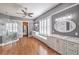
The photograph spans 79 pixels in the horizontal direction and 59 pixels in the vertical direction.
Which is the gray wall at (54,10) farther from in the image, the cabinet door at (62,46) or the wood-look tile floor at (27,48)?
the cabinet door at (62,46)

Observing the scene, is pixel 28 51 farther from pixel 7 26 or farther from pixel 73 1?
pixel 73 1

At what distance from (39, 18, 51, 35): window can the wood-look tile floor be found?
1.24 feet

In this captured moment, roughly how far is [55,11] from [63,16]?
303 mm

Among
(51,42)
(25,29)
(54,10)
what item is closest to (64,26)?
(54,10)

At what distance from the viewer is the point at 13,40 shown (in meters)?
3.39

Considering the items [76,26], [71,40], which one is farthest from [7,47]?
[76,26]

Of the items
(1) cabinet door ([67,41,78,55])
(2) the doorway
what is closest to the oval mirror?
(1) cabinet door ([67,41,78,55])

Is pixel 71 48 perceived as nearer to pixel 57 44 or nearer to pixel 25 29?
pixel 57 44

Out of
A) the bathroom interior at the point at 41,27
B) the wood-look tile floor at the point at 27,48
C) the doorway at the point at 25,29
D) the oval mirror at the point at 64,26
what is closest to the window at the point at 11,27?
the bathroom interior at the point at 41,27

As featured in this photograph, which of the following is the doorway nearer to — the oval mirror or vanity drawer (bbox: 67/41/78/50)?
the oval mirror

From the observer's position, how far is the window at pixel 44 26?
3.41 metres

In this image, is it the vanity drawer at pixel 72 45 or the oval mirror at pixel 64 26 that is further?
the oval mirror at pixel 64 26

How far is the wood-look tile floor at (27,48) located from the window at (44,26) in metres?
0.38

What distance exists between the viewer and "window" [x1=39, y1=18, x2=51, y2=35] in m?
3.41
